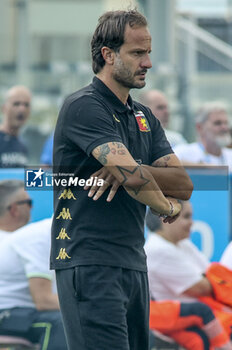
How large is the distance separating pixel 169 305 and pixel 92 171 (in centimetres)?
237

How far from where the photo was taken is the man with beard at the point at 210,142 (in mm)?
7672

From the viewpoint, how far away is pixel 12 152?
27.1 feet

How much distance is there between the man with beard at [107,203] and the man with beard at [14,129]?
14.3 feet

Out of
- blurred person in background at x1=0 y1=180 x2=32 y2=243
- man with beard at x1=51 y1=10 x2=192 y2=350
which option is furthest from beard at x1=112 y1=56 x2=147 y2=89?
blurred person in background at x1=0 y1=180 x2=32 y2=243

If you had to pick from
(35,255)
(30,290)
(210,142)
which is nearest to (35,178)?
(35,255)

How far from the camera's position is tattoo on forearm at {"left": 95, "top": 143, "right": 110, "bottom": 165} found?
3.62 metres

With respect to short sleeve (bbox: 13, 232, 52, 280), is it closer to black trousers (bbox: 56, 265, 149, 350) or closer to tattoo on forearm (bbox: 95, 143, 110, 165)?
black trousers (bbox: 56, 265, 149, 350)

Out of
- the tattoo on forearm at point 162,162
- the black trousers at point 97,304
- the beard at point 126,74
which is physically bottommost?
the black trousers at point 97,304

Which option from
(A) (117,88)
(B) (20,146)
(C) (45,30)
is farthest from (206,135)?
(C) (45,30)

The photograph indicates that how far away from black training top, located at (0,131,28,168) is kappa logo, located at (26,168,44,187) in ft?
12.5

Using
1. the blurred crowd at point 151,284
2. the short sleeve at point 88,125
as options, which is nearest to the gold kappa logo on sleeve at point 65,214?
the short sleeve at point 88,125

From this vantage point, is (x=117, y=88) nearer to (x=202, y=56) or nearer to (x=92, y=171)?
(x=92, y=171)

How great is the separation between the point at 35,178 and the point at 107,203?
636 millimetres

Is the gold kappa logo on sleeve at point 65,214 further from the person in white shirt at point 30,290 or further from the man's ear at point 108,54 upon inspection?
the person in white shirt at point 30,290
